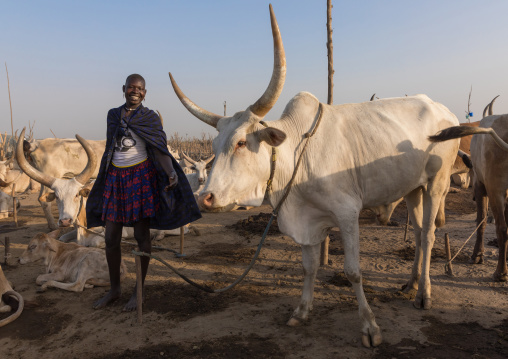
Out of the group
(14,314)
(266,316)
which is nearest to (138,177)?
(14,314)

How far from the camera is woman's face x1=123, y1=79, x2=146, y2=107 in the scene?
11.7ft

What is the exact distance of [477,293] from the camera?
3922mm

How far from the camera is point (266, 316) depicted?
11.4 feet

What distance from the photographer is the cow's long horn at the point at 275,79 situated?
2.52 m

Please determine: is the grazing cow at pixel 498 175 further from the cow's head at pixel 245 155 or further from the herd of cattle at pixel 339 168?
the cow's head at pixel 245 155

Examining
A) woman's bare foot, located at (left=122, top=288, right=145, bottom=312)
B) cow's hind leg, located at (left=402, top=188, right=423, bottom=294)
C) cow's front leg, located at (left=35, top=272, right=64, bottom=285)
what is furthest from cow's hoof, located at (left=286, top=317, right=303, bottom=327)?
cow's front leg, located at (left=35, top=272, right=64, bottom=285)

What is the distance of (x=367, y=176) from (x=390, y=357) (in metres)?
1.41

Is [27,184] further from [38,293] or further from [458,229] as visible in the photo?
[458,229]

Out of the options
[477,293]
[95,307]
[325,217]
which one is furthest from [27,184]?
[477,293]

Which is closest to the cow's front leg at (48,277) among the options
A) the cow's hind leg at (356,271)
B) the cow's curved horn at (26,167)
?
the cow's curved horn at (26,167)

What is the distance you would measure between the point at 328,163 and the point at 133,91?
6.49ft

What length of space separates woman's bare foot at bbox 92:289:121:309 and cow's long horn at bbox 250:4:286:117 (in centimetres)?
249

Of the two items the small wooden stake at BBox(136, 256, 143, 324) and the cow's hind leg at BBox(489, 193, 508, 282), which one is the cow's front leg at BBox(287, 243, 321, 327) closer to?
the small wooden stake at BBox(136, 256, 143, 324)

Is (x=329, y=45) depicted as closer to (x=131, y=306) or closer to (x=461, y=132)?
(x=461, y=132)
